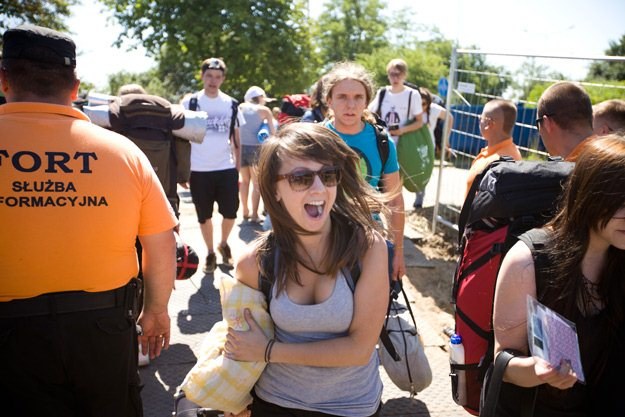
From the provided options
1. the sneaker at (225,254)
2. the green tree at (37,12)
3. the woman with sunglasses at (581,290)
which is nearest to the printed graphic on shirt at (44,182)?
the woman with sunglasses at (581,290)

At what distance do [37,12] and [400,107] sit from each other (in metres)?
18.8

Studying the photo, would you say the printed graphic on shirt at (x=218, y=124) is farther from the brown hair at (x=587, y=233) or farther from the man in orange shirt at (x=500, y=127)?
the brown hair at (x=587, y=233)

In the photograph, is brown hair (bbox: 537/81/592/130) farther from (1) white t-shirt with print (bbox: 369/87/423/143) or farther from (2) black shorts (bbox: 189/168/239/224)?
(1) white t-shirt with print (bbox: 369/87/423/143)

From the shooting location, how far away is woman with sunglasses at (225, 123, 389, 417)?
1.98m

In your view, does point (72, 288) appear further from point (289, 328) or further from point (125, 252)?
point (289, 328)

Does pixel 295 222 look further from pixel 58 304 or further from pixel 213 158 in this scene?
pixel 213 158

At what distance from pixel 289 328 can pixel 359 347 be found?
0.25 meters

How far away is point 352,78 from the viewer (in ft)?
11.7

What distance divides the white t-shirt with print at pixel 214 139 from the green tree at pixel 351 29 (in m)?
37.0

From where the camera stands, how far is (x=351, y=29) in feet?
139

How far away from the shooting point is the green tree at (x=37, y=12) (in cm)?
1969

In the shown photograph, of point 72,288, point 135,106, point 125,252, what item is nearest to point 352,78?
point 135,106

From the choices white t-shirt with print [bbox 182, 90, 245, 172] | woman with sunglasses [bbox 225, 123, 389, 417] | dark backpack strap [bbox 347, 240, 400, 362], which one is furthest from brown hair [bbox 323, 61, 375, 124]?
white t-shirt with print [bbox 182, 90, 245, 172]

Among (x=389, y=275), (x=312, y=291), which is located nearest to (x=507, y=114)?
(x=389, y=275)
